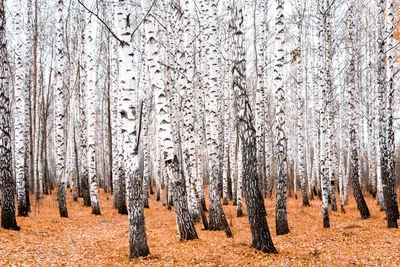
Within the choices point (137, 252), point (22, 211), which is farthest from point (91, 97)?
point (137, 252)

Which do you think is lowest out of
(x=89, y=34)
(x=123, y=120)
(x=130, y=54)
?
(x=123, y=120)

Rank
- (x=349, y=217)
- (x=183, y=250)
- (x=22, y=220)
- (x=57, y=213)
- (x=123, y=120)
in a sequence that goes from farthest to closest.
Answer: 1. (x=57, y=213)
2. (x=349, y=217)
3. (x=22, y=220)
4. (x=183, y=250)
5. (x=123, y=120)

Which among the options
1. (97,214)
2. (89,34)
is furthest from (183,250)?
(89,34)

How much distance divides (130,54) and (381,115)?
296 inches

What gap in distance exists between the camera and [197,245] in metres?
8.20

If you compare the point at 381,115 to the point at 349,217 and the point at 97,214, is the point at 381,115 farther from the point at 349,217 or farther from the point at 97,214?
the point at 97,214

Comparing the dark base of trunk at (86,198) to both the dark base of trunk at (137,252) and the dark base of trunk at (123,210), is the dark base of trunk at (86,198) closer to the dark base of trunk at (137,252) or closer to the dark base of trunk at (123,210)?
the dark base of trunk at (123,210)

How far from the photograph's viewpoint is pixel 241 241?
8.64 m

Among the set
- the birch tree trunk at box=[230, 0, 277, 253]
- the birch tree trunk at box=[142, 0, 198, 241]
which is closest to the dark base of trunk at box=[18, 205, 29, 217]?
the birch tree trunk at box=[142, 0, 198, 241]

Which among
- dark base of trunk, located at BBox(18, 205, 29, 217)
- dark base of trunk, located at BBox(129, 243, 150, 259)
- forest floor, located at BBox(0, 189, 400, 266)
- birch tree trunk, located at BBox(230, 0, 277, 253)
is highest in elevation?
birch tree trunk, located at BBox(230, 0, 277, 253)

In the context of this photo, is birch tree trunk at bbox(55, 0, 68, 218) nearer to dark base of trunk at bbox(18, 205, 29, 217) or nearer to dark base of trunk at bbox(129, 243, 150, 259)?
dark base of trunk at bbox(18, 205, 29, 217)

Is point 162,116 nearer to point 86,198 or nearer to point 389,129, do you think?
point 389,129

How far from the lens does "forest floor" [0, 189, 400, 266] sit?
274 inches

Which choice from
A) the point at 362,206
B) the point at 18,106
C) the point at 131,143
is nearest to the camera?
the point at 131,143
